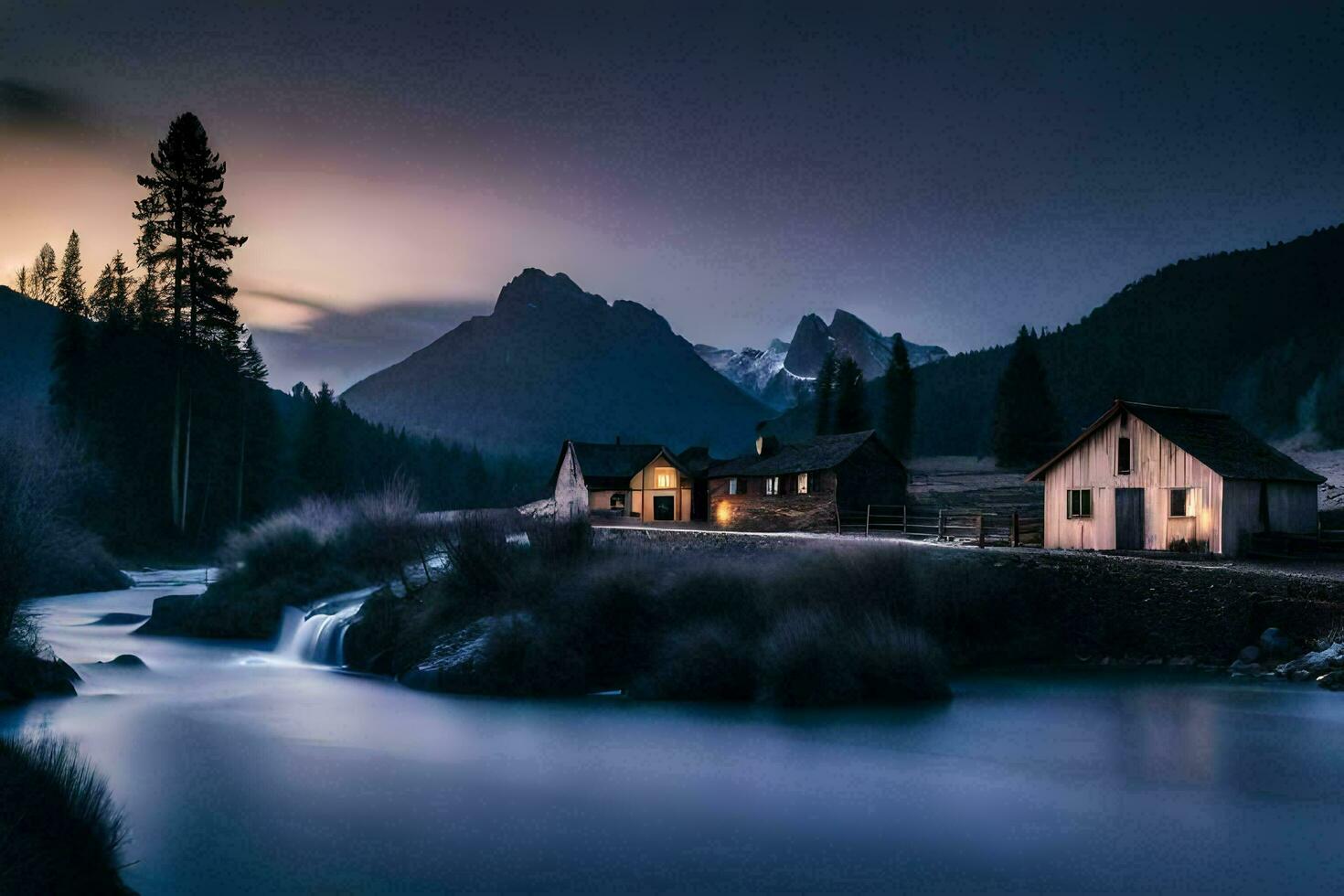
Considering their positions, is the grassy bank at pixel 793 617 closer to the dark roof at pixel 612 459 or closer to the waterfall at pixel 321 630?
Result: the waterfall at pixel 321 630

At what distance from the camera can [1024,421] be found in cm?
8238

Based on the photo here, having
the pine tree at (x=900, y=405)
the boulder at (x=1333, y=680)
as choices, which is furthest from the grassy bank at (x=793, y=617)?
the pine tree at (x=900, y=405)

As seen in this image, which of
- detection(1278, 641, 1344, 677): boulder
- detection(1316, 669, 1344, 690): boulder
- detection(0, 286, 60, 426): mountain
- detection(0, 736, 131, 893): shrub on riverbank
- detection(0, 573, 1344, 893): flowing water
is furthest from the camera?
detection(0, 286, 60, 426): mountain

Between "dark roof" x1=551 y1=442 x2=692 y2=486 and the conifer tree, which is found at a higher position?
the conifer tree

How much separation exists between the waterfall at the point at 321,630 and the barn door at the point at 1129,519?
25.7 meters

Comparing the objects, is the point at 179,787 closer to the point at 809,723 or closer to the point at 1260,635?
the point at 809,723

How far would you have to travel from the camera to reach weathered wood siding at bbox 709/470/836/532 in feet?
173

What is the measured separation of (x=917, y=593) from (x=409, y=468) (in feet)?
370

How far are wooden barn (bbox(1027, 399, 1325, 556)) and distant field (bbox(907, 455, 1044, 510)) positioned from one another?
48.6 feet

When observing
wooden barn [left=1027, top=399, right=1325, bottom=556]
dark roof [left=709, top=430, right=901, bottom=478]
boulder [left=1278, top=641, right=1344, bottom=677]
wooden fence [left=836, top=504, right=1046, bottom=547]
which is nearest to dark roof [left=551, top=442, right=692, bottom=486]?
dark roof [left=709, top=430, right=901, bottom=478]

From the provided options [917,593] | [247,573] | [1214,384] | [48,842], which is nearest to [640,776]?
[48,842]

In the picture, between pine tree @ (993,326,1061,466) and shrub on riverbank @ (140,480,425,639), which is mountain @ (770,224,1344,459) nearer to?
pine tree @ (993,326,1061,466)

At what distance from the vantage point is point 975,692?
2345cm

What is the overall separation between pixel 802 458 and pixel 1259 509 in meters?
26.0
